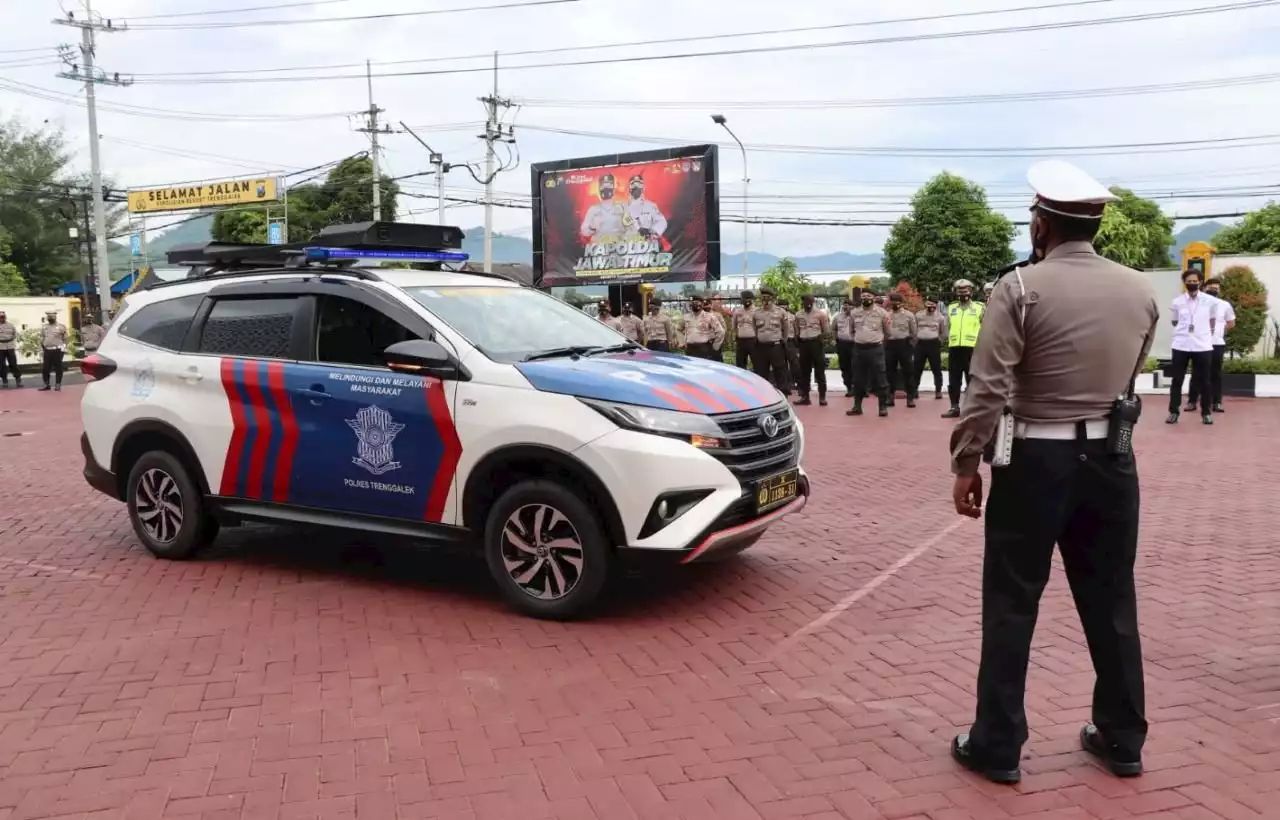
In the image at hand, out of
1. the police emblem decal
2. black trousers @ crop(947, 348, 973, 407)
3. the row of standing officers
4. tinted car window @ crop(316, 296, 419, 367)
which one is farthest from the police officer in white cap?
black trousers @ crop(947, 348, 973, 407)

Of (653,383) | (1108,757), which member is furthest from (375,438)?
(1108,757)

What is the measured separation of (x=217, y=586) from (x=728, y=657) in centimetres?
326

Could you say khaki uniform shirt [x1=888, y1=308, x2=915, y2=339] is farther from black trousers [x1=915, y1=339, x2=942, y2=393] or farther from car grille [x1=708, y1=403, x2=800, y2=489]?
car grille [x1=708, y1=403, x2=800, y2=489]

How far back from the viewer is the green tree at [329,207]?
60.7m

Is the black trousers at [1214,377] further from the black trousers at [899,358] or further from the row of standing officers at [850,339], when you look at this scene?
the black trousers at [899,358]

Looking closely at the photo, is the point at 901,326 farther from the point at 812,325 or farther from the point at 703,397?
the point at 703,397

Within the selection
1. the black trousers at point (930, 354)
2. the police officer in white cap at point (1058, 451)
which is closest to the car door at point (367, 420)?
the police officer in white cap at point (1058, 451)

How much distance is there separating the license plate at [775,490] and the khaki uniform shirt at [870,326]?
9.75 m

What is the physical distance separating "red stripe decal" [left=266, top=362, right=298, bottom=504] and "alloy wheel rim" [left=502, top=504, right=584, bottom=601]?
61.0 inches

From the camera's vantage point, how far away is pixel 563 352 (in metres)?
5.78

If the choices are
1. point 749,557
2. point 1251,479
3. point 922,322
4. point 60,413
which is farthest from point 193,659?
point 60,413

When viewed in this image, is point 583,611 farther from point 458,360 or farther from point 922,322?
point 922,322

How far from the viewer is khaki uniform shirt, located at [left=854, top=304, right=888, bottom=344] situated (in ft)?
49.3

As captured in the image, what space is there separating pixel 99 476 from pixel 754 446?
4609 millimetres
